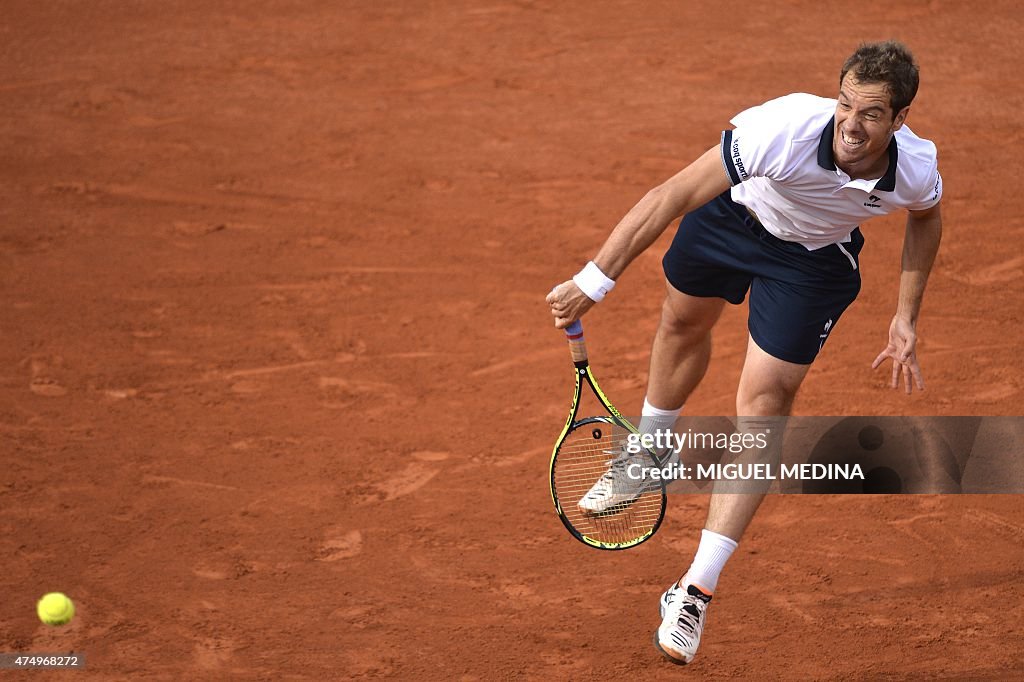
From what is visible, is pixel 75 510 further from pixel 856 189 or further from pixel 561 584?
pixel 856 189

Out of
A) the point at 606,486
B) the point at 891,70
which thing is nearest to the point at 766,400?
the point at 606,486

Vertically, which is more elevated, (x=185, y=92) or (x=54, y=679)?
(x=185, y=92)

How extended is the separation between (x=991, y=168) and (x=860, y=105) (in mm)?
5386

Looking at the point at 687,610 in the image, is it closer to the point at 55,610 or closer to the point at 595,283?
the point at 595,283

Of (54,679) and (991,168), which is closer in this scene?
(54,679)

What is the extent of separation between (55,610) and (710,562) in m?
2.64

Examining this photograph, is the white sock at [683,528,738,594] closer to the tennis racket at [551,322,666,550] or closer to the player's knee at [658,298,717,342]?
the tennis racket at [551,322,666,550]

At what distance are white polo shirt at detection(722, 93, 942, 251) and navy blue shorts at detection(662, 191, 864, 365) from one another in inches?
6.7

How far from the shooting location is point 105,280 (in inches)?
296

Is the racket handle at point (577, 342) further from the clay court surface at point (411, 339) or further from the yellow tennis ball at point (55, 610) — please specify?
the yellow tennis ball at point (55, 610)

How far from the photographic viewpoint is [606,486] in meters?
5.24

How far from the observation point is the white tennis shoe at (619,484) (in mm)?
5152

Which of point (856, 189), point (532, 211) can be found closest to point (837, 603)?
point (856, 189)

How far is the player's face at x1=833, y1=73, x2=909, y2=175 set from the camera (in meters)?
3.94
